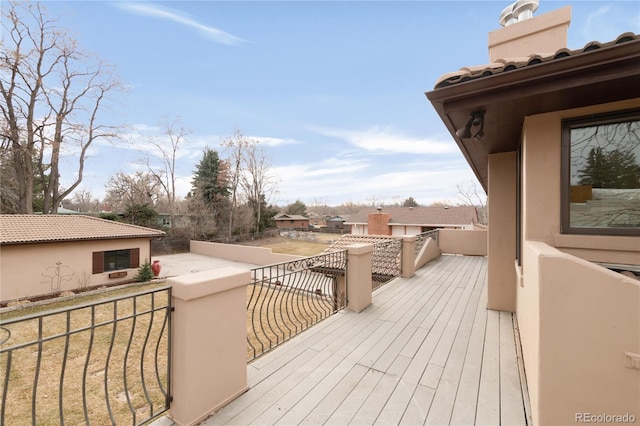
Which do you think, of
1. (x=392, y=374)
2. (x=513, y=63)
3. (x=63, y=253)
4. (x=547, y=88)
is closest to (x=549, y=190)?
(x=547, y=88)

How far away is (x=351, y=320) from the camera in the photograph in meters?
4.16

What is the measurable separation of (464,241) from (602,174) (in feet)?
31.6

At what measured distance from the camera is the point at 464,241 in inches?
440

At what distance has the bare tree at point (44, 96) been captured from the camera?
15.0 meters

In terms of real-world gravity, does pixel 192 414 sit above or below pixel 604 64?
below

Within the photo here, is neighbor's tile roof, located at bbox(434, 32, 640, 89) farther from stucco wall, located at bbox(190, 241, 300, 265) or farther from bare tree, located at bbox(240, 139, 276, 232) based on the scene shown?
bare tree, located at bbox(240, 139, 276, 232)

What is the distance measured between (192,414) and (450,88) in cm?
373

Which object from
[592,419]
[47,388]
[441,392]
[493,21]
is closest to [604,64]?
[592,419]

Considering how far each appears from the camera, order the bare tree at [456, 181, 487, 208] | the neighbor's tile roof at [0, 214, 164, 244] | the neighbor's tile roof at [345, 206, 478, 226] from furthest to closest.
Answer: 1. the bare tree at [456, 181, 487, 208]
2. the neighbor's tile roof at [345, 206, 478, 226]
3. the neighbor's tile roof at [0, 214, 164, 244]

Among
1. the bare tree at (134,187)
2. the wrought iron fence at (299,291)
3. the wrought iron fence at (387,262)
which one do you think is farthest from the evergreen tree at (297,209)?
the wrought iron fence at (299,291)

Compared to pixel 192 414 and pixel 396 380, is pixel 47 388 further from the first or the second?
pixel 396 380

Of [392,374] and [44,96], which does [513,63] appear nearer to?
[392,374]

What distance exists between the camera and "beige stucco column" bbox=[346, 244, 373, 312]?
450 centimetres

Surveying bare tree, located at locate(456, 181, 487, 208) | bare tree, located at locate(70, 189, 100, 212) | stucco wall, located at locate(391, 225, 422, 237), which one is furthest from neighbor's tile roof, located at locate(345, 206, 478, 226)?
bare tree, located at locate(70, 189, 100, 212)
